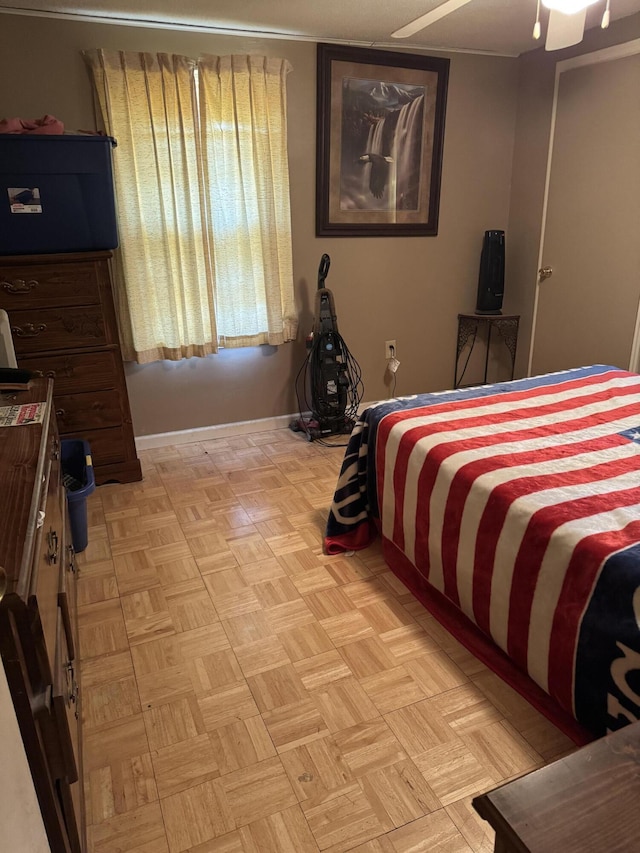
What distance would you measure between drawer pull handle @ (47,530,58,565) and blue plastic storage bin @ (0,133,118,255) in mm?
1741

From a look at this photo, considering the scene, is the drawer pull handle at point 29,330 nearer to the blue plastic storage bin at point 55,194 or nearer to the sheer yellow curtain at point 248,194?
the blue plastic storage bin at point 55,194

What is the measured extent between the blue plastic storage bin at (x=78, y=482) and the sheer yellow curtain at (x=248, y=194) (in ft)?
3.64

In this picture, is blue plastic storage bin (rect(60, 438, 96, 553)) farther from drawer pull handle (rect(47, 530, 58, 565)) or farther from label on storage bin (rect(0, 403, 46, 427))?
drawer pull handle (rect(47, 530, 58, 565))

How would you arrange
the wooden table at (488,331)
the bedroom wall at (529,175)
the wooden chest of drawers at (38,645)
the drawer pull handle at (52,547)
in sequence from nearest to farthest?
the wooden chest of drawers at (38,645) → the drawer pull handle at (52,547) → the bedroom wall at (529,175) → the wooden table at (488,331)

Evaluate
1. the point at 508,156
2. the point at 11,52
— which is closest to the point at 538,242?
the point at 508,156

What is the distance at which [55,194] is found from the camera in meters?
2.64

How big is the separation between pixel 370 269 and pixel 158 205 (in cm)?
138

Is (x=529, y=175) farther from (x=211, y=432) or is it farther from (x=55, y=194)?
(x=55, y=194)

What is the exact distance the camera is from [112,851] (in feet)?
4.33

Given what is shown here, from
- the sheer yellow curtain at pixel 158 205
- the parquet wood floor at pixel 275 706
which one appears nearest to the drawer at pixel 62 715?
the parquet wood floor at pixel 275 706

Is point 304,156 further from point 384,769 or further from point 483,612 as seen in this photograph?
point 384,769

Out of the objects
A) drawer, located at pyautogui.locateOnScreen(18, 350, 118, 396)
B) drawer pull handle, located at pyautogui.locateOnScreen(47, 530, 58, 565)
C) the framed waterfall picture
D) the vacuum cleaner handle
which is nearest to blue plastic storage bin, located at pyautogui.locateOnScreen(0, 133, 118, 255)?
drawer, located at pyautogui.locateOnScreen(18, 350, 118, 396)

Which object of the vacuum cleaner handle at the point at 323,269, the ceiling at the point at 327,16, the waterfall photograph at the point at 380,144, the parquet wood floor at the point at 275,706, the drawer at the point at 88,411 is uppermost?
the ceiling at the point at 327,16

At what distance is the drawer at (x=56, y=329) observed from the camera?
2715mm
